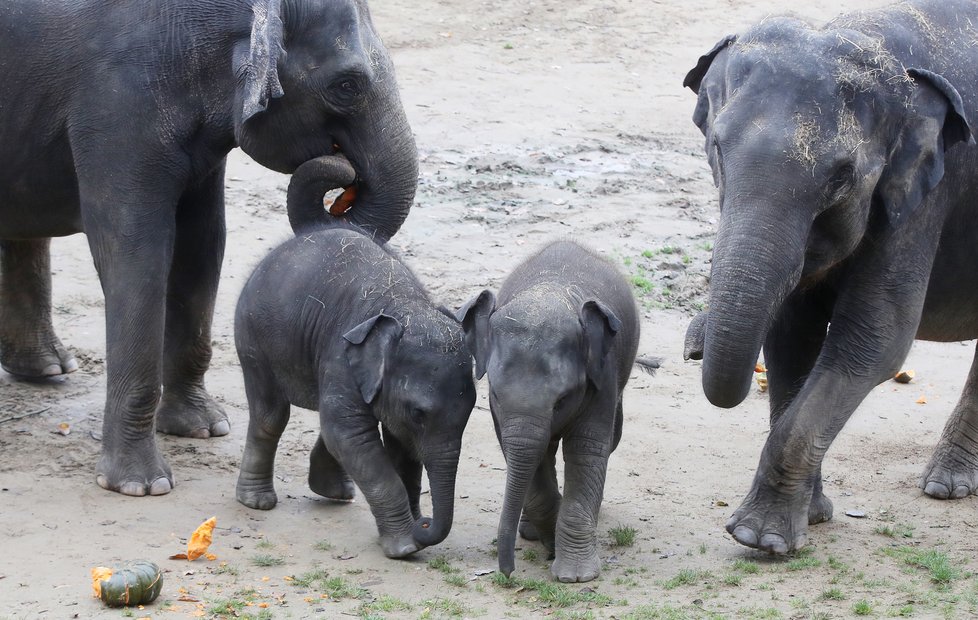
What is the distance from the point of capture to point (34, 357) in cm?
685

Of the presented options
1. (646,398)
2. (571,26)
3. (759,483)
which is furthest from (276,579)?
(571,26)

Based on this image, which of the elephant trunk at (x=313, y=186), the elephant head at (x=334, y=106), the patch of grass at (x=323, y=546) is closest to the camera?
the patch of grass at (x=323, y=546)

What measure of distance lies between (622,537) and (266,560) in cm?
125

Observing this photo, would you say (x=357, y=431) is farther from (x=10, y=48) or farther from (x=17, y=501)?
(x=10, y=48)

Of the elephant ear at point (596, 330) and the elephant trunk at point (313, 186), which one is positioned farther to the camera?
the elephant trunk at point (313, 186)

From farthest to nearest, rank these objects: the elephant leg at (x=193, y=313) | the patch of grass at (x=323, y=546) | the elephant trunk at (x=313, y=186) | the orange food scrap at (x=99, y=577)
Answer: the elephant leg at (x=193, y=313) → the elephant trunk at (x=313, y=186) → the patch of grass at (x=323, y=546) → the orange food scrap at (x=99, y=577)

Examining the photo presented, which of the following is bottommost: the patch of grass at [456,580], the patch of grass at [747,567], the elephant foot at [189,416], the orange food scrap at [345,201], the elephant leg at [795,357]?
the elephant foot at [189,416]

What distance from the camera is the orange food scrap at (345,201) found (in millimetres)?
5691

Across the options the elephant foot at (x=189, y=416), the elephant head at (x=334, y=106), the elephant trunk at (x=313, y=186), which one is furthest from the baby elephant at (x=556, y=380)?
the elephant foot at (x=189, y=416)

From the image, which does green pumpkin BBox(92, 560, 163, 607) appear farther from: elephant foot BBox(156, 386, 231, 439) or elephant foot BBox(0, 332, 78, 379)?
elephant foot BBox(0, 332, 78, 379)

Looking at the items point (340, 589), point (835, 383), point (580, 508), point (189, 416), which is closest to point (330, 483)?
point (340, 589)

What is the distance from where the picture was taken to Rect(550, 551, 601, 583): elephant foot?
4844 mm

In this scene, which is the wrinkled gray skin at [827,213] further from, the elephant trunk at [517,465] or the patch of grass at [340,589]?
the patch of grass at [340,589]

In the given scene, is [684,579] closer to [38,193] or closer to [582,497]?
[582,497]
